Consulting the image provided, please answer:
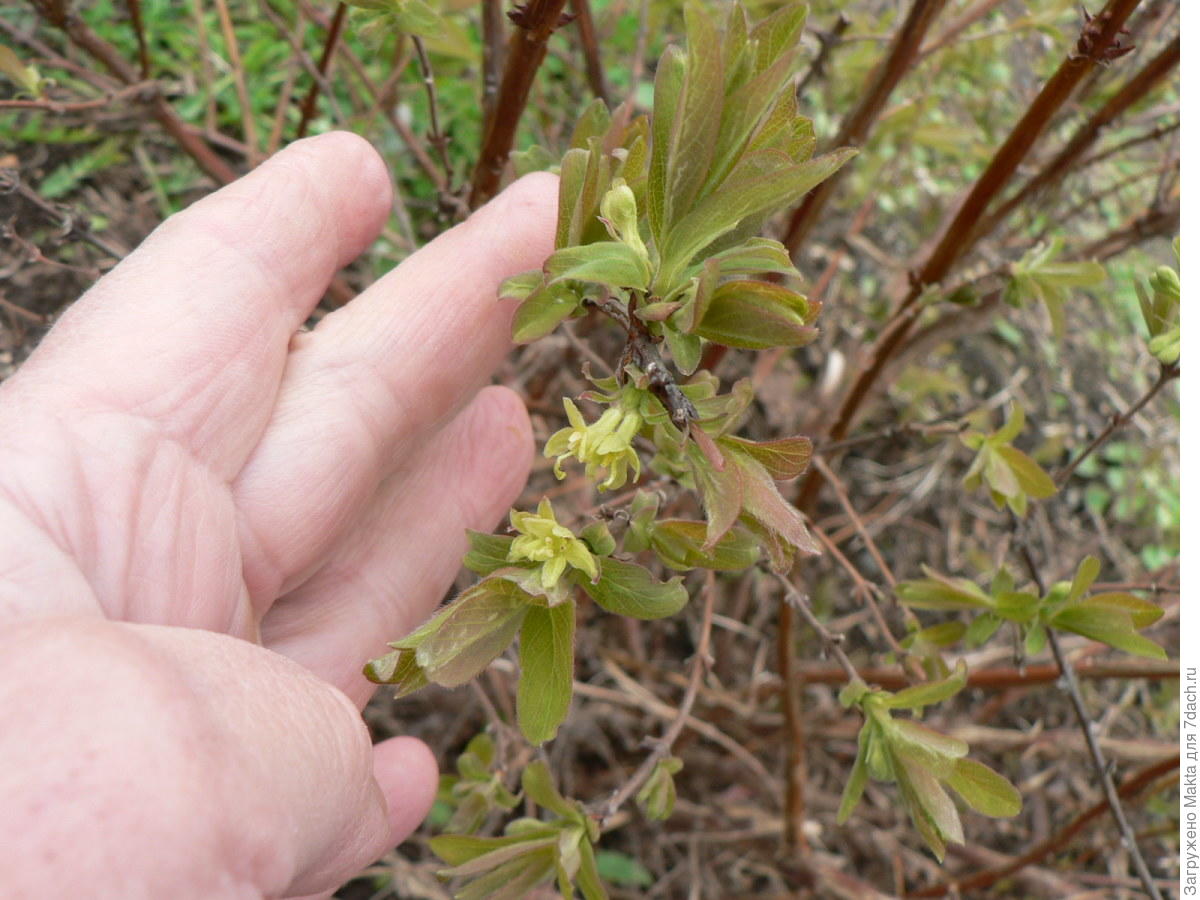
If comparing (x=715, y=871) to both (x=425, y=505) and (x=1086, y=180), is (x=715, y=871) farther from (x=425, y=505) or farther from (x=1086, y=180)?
(x=1086, y=180)

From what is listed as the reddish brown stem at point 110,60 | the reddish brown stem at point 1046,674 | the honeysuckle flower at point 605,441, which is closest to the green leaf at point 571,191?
the honeysuckle flower at point 605,441

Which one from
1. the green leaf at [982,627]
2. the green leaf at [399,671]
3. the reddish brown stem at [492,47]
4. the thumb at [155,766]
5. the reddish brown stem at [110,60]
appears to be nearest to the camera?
the thumb at [155,766]

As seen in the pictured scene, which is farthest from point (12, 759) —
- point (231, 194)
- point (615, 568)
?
point (231, 194)

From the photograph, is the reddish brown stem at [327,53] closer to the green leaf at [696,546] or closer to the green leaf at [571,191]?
the green leaf at [571,191]

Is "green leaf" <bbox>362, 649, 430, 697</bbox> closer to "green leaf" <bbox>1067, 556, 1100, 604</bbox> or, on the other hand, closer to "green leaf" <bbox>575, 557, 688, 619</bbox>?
"green leaf" <bbox>575, 557, 688, 619</bbox>

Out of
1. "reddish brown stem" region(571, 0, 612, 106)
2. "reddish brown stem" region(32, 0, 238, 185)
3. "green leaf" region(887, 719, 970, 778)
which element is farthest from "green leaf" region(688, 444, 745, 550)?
"reddish brown stem" region(32, 0, 238, 185)

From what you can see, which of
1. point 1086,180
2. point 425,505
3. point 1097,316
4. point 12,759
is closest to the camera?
point 12,759

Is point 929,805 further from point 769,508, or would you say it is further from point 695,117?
point 695,117
